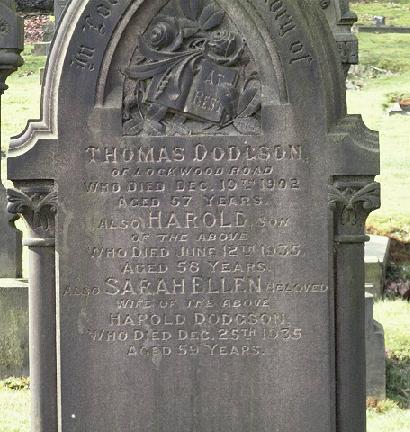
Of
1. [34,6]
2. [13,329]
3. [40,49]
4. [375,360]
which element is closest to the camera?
[375,360]

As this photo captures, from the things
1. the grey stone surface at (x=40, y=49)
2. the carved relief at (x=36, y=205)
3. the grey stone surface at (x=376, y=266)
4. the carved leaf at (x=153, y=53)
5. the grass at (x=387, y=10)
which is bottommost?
the grey stone surface at (x=376, y=266)

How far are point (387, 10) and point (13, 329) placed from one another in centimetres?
5989

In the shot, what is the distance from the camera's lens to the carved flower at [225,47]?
19.4 ft

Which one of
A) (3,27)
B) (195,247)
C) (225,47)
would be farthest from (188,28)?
(3,27)

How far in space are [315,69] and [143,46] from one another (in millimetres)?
860

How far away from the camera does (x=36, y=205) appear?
19.7 feet

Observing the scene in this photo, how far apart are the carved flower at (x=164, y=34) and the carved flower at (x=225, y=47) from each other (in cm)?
17

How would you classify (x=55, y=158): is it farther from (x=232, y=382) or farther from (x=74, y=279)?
(x=232, y=382)

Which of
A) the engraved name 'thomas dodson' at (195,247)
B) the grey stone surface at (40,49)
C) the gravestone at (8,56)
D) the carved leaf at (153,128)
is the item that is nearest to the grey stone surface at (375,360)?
the gravestone at (8,56)

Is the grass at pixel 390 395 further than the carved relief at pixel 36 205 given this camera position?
Yes

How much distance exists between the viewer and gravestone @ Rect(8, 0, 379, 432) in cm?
594

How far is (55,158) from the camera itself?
5973mm

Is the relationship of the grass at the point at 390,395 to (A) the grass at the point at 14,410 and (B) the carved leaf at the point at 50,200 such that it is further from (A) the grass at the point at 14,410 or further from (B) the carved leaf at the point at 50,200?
(B) the carved leaf at the point at 50,200

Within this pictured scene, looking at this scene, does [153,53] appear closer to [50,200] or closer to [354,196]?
[50,200]
